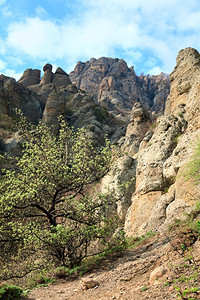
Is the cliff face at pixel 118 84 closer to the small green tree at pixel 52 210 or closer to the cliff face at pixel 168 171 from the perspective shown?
the cliff face at pixel 168 171

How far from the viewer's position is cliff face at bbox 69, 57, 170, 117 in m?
123

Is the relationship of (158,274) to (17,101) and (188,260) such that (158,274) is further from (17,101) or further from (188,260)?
(17,101)

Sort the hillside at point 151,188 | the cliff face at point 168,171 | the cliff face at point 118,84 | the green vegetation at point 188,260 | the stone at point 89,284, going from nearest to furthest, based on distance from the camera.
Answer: the green vegetation at point 188,260 < the hillside at point 151,188 < the stone at point 89,284 < the cliff face at point 168,171 < the cliff face at point 118,84

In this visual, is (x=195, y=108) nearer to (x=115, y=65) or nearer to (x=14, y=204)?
(x=14, y=204)

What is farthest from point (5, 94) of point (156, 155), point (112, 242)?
point (112, 242)

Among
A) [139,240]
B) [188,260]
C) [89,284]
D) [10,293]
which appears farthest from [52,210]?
[188,260]

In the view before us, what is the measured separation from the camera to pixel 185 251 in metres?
6.28

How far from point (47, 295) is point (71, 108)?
5854 centimetres

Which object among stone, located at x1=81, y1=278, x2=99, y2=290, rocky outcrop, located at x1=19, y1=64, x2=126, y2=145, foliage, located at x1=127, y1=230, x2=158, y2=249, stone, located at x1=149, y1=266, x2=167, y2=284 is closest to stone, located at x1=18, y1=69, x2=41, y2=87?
rocky outcrop, located at x1=19, y1=64, x2=126, y2=145

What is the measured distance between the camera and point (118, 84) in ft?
429

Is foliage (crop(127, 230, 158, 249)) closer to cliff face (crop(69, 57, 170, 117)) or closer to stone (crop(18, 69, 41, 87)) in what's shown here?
stone (crop(18, 69, 41, 87))

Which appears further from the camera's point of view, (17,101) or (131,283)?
(17,101)

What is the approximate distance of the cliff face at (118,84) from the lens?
123 meters

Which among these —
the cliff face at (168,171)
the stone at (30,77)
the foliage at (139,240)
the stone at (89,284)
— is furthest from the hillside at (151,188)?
the stone at (30,77)
